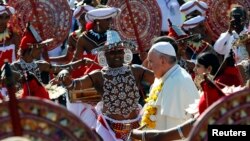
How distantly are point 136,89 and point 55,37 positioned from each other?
10.4 ft

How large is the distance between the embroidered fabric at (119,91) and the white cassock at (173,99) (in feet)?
3.62

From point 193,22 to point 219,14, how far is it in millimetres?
679

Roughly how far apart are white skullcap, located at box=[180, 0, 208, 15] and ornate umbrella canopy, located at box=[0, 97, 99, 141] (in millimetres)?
6930

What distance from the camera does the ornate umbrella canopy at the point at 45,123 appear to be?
643 centimetres

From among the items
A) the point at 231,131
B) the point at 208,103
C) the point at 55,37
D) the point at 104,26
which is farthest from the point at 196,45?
the point at 231,131

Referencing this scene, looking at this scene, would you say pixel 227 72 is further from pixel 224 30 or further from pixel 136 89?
pixel 224 30

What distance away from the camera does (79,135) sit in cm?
649

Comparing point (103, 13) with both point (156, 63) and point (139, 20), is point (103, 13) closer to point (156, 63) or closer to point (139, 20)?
point (139, 20)

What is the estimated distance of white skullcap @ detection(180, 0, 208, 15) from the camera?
43.5 feet

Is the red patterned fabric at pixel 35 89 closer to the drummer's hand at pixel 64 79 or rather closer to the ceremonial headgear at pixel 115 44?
the drummer's hand at pixel 64 79

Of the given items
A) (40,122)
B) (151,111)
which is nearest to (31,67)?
(151,111)

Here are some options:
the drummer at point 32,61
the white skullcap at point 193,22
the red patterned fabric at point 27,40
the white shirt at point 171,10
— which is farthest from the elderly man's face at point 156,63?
the white shirt at point 171,10

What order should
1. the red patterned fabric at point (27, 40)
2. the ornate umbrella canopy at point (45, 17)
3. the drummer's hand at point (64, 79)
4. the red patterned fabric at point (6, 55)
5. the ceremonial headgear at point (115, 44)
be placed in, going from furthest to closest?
1. the ornate umbrella canopy at point (45, 17)
2. the red patterned fabric at point (6, 55)
3. the red patterned fabric at point (27, 40)
4. the ceremonial headgear at point (115, 44)
5. the drummer's hand at point (64, 79)

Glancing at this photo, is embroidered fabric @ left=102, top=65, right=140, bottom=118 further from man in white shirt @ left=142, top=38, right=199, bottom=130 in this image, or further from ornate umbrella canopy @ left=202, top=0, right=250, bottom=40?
ornate umbrella canopy @ left=202, top=0, right=250, bottom=40
